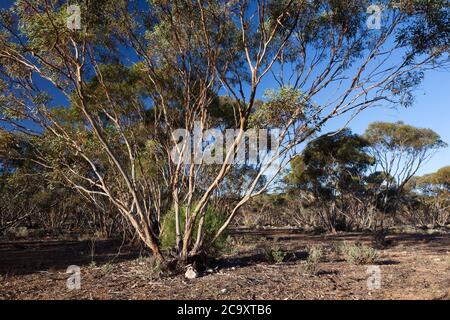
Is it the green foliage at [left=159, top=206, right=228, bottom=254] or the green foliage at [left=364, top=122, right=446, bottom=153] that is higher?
the green foliage at [left=364, top=122, right=446, bottom=153]

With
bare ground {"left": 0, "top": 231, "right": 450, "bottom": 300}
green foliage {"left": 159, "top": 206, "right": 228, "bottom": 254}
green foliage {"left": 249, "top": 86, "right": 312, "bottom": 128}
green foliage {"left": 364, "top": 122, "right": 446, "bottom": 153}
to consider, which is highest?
green foliage {"left": 364, "top": 122, "right": 446, "bottom": 153}

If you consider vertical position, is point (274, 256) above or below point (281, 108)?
below

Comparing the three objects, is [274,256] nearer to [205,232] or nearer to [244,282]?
[205,232]

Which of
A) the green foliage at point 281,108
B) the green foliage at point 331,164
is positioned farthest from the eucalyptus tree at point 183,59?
the green foliage at point 331,164

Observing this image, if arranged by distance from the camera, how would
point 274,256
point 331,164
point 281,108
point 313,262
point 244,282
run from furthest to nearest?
1. point 331,164
2. point 274,256
3. point 313,262
4. point 281,108
5. point 244,282

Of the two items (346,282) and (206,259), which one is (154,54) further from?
(346,282)

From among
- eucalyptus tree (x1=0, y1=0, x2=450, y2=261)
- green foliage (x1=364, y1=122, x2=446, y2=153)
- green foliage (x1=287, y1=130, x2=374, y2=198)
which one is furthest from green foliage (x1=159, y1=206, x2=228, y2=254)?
green foliage (x1=364, y1=122, x2=446, y2=153)

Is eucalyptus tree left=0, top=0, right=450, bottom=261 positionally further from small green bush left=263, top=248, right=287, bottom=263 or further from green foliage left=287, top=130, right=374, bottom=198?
green foliage left=287, top=130, right=374, bottom=198

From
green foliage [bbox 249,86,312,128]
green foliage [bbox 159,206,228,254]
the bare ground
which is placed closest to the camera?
the bare ground

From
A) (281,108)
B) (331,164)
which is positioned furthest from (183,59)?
(331,164)

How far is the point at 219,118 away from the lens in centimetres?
1462

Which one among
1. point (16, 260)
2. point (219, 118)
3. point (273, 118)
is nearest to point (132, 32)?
point (273, 118)

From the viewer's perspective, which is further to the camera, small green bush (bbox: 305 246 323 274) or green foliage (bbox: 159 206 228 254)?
green foliage (bbox: 159 206 228 254)

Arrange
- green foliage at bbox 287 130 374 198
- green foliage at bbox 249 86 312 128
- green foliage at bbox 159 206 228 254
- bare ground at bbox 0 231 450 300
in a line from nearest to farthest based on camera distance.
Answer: bare ground at bbox 0 231 450 300 → green foliage at bbox 249 86 312 128 → green foliage at bbox 159 206 228 254 → green foliage at bbox 287 130 374 198
